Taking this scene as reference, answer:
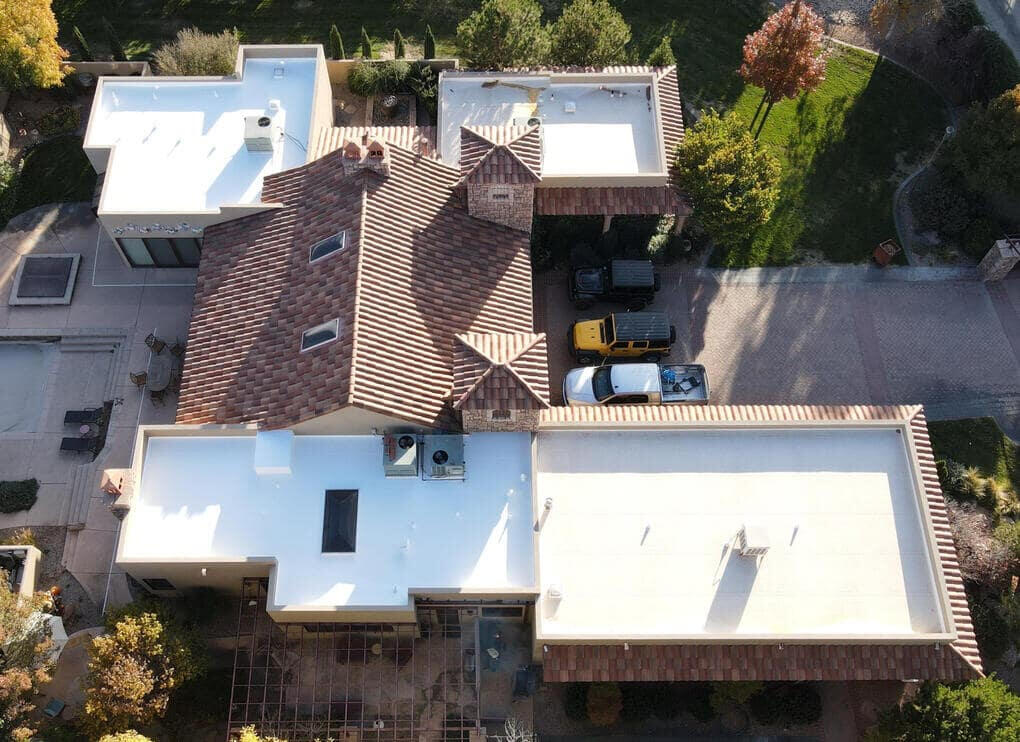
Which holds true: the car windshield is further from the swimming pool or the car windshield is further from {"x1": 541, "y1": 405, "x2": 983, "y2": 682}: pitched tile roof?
the swimming pool

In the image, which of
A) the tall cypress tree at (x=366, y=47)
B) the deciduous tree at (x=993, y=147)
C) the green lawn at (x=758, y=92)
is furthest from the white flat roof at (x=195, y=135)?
the deciduous tree at (x=993, y=147)

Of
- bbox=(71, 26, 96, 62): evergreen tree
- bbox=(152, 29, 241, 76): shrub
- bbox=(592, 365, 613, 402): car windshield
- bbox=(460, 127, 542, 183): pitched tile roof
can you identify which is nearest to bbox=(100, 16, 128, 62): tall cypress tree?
bbox=(71, 26, 96, 62): evergreen tree

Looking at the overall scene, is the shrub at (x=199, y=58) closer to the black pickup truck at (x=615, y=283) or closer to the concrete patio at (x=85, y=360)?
the concrete patio at (x=85, y=360)

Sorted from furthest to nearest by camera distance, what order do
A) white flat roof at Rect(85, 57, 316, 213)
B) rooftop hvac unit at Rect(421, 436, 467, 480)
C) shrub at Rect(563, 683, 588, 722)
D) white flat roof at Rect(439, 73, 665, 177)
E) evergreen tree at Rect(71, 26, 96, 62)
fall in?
evergreen tree at Rect(71, 26, 96, 62) → white flat roof at Rect(439, 73, 665, 177) → white flat roof at Rect(85, 57, 316, 213) → shrub at Rect(563, 683, 588, 722) → rooftop hvac unit at Rect(421, 436, 467, 480)

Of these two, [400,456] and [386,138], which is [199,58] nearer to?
[386,138]

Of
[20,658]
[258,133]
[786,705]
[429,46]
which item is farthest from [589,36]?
[20,658]

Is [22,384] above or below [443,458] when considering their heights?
above

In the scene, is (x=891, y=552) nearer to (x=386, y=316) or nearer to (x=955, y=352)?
(x=955, y=352)
